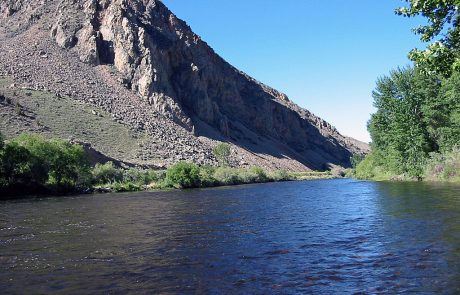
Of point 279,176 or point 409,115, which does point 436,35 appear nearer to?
point 409,115

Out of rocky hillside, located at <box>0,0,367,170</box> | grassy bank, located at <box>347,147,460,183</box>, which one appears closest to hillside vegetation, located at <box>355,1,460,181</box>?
grassy bank, located at <box>347,147,460,183</box>

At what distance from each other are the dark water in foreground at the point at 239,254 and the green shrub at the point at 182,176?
139ft

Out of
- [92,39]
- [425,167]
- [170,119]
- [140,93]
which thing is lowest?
[425,167]

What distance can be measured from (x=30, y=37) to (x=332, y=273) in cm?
12997

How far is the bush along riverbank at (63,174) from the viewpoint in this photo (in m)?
49.3

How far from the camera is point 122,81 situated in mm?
122750

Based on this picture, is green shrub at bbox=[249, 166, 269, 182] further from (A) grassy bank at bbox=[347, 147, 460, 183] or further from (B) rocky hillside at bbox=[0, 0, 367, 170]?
(A) grassy bank at bbox=[347, 147, 460, 183]

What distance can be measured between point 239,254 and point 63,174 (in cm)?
4654

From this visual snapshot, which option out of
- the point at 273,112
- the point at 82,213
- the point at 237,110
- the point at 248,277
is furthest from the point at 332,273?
the point at 273,112

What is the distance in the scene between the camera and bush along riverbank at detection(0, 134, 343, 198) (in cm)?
4931

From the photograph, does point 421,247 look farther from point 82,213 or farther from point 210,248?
point 82,213

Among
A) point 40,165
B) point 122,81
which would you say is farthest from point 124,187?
point 122,81

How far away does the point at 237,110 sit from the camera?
594 feet

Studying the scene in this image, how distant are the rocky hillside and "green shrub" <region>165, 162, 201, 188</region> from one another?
2317 cm
